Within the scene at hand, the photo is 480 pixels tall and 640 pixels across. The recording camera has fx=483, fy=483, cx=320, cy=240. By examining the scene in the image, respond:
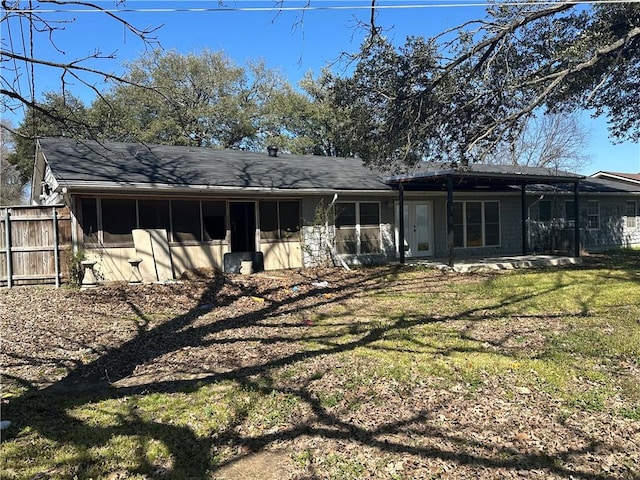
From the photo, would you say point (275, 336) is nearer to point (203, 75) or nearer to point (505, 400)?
point (505, 400)

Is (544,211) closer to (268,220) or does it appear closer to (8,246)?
(268,220)

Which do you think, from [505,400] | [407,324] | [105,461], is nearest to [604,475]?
[505,400]

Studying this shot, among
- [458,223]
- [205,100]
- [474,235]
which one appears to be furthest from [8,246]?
[205,100]

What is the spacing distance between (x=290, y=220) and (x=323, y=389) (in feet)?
29.8

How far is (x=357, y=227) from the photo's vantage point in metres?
14.1

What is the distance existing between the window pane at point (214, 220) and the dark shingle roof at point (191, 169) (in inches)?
28.5

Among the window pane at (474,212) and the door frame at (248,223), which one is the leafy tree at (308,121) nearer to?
the window pane at (474,212)

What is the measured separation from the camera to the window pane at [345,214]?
45.3 ft

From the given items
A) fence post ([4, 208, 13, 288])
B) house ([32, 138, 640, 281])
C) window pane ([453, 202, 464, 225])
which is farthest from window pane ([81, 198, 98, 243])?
window pane ([453, 202, 464, 225])

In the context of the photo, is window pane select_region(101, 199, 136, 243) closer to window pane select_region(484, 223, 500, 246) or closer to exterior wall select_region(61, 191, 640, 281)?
exterior wall select_region(61, 191, 640, 281)

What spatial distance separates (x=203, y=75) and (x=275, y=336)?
88.4ft

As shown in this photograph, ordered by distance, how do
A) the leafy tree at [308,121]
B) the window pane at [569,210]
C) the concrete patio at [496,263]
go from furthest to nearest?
the leafy tree at [308,121], the window pane at [569,210], the concrete patio at [496,263]

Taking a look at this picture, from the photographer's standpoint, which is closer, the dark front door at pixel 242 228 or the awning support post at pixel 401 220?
the dark front door at pixel 242 228

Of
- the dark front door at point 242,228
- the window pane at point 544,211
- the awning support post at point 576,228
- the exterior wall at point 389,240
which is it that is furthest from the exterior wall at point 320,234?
the window pane at point 544,211
